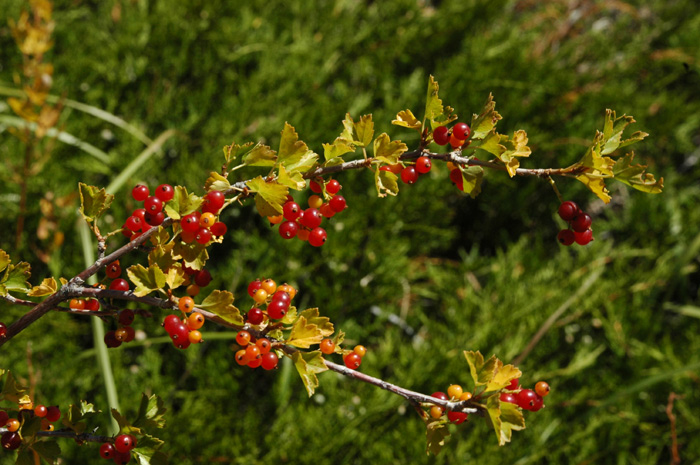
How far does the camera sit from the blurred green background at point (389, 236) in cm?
143

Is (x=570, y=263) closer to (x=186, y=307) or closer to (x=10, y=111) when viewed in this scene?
(x=186, y=307)

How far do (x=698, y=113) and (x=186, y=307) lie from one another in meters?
2.19

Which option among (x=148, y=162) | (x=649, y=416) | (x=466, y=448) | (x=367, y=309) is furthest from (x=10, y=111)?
(x=649, y=416)

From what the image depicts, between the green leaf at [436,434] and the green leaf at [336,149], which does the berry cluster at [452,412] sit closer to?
the green leaf at [436,434]

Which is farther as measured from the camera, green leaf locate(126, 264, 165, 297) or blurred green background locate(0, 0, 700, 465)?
blurred green background locate(0, 0, 700, 465)

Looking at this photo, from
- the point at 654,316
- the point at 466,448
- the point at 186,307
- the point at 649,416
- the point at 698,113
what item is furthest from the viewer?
the point at 698,113

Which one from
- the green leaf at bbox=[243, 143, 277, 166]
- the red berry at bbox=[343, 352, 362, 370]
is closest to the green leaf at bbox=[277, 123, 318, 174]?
the green leaf at bbox=[243, 143, 277, 166]

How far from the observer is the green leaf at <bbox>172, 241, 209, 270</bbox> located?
592 mm

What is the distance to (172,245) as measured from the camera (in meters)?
0.59

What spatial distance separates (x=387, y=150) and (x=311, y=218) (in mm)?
119

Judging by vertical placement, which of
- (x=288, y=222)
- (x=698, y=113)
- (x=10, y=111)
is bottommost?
(x=698, y=113)

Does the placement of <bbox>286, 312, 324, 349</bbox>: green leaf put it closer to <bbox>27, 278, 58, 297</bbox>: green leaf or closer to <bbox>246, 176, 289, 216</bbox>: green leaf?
<bbox>246, 176, 289, 216</bbox>: green leaf

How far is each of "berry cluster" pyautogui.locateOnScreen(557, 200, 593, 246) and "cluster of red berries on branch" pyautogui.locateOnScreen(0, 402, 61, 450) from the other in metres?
0.63

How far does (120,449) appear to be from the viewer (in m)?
0.61
